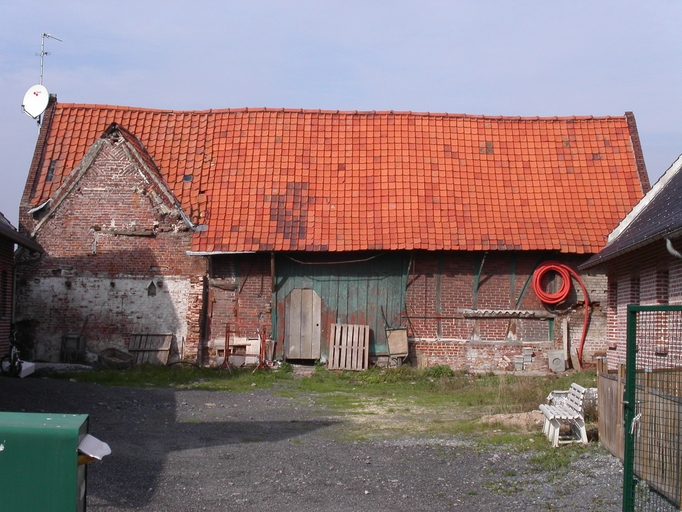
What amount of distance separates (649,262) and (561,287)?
5656mm

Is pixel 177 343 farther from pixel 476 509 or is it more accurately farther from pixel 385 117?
pixel 476 509

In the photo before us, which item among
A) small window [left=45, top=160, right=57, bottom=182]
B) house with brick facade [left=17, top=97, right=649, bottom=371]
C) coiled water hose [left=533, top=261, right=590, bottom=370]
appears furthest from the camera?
small window [left=45, top=160, right=57, bottom=182]

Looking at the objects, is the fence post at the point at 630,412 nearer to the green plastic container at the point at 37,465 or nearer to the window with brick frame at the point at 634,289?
the green plastic container at the point at 37,465

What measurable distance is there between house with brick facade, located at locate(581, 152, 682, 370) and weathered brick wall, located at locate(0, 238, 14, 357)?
1273 centimetres

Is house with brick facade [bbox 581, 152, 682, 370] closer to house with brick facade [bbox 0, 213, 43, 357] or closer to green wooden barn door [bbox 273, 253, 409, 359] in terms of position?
green wooden barn door [bbox 273, 253, 409, 359]

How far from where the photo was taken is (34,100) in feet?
71.7

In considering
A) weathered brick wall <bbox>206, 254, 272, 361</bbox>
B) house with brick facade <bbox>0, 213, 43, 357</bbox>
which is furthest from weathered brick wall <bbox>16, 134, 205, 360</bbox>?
house with brick facade <bbox>0, 213, 43, 357</bbox>

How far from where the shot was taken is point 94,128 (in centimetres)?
2180

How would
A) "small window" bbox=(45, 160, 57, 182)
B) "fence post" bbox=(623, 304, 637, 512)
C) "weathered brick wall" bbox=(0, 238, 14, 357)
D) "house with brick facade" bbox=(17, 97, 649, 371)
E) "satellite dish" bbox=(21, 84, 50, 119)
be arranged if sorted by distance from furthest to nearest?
"satellite dish" bbox=(21, 84, 50, 119) < "small window" bbox=(45, 160, 57, 182) < "house with brick facade" bbox=(17, 97, 649, 371) < "weathered brick wall" bbox=(0, 238, 14, 357) < "fence post" bbox=(623, 304, 637, 512)

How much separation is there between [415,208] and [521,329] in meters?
4.03

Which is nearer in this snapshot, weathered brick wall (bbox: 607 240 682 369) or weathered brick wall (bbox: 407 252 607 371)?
weathered brick wall (bbox: 607 240 682 369)

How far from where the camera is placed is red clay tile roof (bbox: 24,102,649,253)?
19.3 m

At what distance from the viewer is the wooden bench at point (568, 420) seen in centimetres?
1015

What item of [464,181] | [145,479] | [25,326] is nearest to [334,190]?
[464,181]
